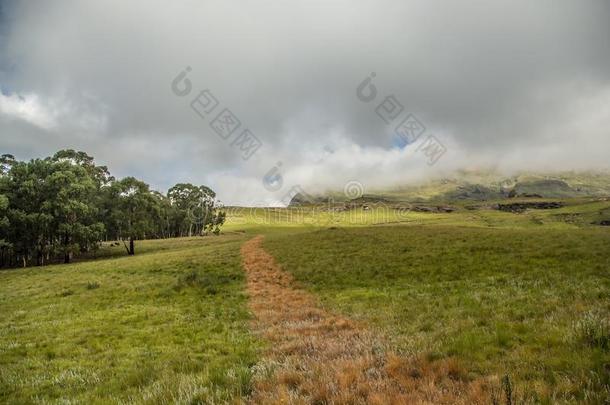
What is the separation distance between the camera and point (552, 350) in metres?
7.02

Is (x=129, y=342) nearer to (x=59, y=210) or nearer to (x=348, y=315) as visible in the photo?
(x=348, y=315)

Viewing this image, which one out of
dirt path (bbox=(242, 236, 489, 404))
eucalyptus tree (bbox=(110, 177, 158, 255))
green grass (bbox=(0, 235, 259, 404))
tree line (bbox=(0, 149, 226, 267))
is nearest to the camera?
dirt path (bbox=(242, 236, 489, 404))

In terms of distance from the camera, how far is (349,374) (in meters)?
6.38

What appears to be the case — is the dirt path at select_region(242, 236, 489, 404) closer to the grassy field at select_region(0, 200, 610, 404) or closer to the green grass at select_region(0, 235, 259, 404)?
the grassy field at select_region(0, 200, 610, 404)

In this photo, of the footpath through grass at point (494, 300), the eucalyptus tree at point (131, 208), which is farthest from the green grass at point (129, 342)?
the eucalyptus tree at point (131, 208)

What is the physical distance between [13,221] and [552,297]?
2742 inches

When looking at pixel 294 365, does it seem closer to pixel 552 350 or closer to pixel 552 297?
pixel 552 350

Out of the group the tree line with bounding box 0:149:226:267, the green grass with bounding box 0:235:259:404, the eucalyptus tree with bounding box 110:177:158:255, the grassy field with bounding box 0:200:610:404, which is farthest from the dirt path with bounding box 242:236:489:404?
the eucalyptus tree with bounding box 110:177:158:255

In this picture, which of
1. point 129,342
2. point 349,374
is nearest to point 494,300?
point 349,374

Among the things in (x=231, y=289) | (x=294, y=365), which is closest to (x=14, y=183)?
(x=231, y=289)

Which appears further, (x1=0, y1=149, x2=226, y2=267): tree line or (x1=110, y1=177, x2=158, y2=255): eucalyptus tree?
(x1=110, y1=177, x2=158, y2=255): eucalyptus tree

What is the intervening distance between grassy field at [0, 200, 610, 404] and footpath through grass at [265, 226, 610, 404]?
50 millimetres

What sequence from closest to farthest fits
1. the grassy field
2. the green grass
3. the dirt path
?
the dirt path → the grassy field → the green grass

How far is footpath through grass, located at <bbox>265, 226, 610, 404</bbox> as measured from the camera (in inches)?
251
